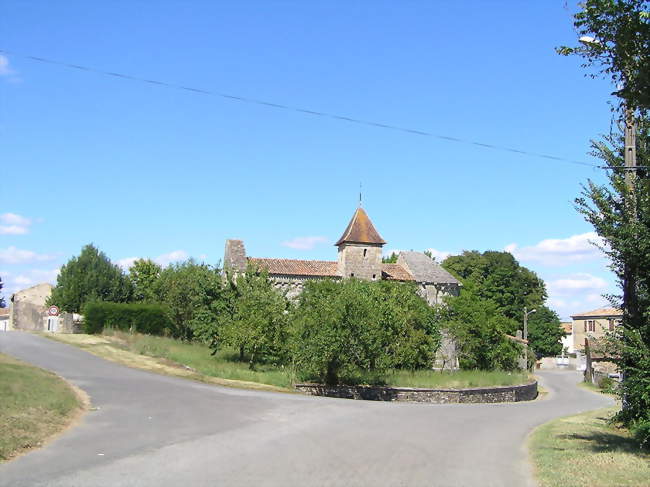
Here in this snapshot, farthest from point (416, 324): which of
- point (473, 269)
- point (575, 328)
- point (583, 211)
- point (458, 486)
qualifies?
point (575, 328)

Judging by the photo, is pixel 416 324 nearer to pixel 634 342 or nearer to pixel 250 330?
pixel 250 330

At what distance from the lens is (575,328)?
91.1m

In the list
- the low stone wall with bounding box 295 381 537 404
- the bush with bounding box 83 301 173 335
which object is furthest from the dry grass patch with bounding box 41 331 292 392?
the bush with bounding box 83 301 173 335

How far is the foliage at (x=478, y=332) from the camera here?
42.6 meters

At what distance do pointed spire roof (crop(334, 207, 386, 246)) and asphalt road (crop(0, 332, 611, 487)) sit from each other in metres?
30.4

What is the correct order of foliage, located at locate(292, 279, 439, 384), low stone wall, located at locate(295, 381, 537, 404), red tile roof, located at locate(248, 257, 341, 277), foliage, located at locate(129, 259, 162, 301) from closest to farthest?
low stone wall, located at locate(295, 381, 537, 404), foliage, located at locate(292, 279, 439, 384), red tile roof, located at locate(248, 257, 341, 277), foliage, located at locate(129, 259, 162, 301)

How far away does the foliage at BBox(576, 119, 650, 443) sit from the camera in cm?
1265

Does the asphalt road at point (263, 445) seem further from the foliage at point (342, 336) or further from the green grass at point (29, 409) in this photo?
the foliage at point (342, 336)

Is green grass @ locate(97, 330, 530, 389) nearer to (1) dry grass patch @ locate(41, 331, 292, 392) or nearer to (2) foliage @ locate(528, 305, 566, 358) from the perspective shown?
(1) dry grass patch @ locate(41, 331, 292, 392)

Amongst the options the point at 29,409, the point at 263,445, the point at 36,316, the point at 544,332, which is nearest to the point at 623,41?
the point at 263,445

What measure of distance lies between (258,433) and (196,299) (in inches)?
1161

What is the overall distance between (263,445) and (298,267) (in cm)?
3902

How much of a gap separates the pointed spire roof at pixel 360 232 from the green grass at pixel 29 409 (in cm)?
3395

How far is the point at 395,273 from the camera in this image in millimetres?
54062
